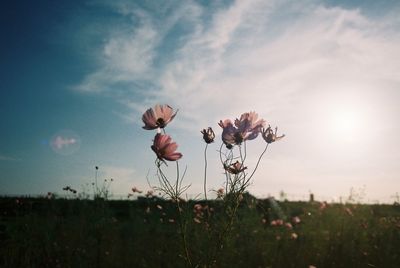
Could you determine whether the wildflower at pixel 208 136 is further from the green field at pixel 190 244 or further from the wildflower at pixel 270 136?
the green field at pixel 190 244

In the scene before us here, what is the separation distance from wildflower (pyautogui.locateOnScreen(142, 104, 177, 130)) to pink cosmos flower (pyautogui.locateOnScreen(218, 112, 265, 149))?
0.98 ft

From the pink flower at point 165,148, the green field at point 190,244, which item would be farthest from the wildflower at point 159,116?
the green field at point 190,244

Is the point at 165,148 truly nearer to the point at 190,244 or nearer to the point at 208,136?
the point at 208,136

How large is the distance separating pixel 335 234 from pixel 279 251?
4.35ft

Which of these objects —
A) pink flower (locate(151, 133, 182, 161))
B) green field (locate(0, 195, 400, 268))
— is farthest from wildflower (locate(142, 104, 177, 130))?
green field (locate(0, 195, 400, 268))

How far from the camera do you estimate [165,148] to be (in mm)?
1891

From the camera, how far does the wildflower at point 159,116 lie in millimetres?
2057

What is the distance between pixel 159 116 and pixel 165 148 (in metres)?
0.24

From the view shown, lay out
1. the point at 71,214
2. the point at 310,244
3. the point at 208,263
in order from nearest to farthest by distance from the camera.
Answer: the point at 208,263 < the point at 310,244 < the point at 71,214

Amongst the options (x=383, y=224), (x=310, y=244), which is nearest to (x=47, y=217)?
(x=310, y=244)

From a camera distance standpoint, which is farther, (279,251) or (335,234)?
(335,234)

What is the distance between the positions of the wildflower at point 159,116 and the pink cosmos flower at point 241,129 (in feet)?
0.98

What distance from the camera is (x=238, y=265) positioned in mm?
4805

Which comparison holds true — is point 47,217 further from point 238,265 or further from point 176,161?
point 176,161
